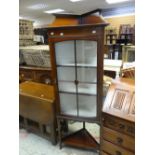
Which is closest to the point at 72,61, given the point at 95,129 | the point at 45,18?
the point at 95,129

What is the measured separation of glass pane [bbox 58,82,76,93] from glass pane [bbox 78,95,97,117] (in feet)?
0.37

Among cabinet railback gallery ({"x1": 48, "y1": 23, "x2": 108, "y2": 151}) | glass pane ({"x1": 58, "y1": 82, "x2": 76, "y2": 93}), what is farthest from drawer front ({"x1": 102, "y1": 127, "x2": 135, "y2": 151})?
glass pane ({"x1": 58, "y1": 82, "x2": 76, "y2": 93})

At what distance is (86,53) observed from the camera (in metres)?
1.83

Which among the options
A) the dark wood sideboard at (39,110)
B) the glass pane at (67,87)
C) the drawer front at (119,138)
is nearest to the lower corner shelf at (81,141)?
the dark wood sideboard at (39,110)

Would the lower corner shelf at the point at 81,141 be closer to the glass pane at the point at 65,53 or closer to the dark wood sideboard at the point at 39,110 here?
the dark wood sideboard at the point at 39,110

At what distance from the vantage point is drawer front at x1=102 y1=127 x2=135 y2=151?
4.65 feet

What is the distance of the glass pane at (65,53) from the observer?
1860 millimetres

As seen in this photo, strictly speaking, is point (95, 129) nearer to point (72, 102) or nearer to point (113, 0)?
point (72, 102)

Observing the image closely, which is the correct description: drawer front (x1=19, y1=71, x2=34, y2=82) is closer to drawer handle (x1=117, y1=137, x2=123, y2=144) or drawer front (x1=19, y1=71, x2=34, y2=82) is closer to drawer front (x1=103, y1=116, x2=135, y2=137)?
drawer front (x1=103, y1=116, x2=135, y2=137)

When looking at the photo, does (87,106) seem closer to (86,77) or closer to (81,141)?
(86,77)

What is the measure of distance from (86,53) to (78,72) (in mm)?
225
